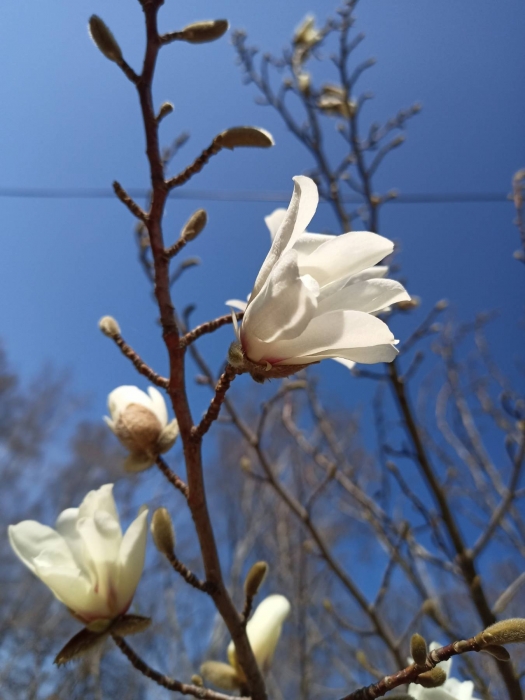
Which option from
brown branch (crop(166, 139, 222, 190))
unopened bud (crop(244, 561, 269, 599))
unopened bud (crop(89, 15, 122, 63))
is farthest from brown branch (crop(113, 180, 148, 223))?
unopened bud (crop(244, 561, 269, 599))

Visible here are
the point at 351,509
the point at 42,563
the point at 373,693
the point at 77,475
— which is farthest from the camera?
the point at 77,475

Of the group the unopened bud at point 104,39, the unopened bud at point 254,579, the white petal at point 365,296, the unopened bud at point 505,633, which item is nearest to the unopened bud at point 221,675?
the unopened bud at point 254,579

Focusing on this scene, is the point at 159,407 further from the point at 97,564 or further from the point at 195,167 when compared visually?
the point at 195,167

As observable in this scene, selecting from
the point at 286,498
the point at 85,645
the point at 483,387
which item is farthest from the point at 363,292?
the point at 483,387

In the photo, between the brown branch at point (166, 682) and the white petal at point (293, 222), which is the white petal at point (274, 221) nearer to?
the white petal at point (293, 222)

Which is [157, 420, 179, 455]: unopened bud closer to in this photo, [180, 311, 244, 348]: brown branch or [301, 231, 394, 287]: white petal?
[180, 311, 244, 348]: brown branch

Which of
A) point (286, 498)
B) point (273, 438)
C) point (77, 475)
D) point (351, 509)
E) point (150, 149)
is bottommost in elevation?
point (77, 475)

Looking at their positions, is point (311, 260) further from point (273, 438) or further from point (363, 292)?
Answer: point (273, 438)
